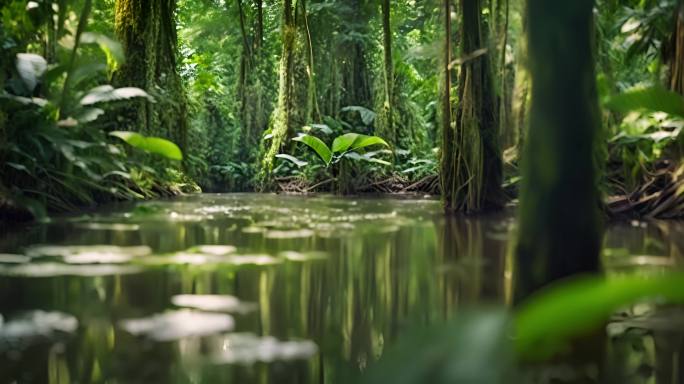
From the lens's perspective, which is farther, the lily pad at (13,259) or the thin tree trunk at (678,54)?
the thin tree trunk at (678,54)

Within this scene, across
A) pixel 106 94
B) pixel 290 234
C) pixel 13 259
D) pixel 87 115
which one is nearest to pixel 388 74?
pixel 106 94

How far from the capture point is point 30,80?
4992mm

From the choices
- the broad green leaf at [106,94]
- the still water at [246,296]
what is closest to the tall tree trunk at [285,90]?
the broad green leaf at [106,94]

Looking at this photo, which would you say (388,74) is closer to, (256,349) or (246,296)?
(246,296)

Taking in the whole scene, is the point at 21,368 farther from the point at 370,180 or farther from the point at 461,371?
the point at 370,180

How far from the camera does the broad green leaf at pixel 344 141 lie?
411 inches

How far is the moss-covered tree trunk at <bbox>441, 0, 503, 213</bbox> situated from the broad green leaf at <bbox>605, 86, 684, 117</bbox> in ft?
5.27

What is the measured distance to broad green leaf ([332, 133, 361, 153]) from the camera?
1043 centimetres

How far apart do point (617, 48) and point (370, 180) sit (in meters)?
4.71

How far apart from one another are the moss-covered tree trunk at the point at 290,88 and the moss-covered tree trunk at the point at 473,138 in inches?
225

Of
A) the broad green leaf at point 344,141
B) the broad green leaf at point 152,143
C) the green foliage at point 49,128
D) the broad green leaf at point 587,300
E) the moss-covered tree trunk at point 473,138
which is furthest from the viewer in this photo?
the broad green leaf at point 344,141

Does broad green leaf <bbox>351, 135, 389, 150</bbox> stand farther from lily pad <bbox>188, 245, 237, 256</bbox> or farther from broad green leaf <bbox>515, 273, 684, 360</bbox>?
broad green leaf <bbox>515, 273, 684, 360</bbox>

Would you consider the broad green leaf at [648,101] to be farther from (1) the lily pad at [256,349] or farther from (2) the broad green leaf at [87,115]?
(2) the broad green leaf at [87,115]

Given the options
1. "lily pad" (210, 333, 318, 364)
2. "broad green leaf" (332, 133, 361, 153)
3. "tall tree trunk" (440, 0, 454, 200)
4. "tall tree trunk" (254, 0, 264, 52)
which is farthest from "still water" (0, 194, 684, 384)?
"tall tree trunk" (254, 0, 264, 52)
